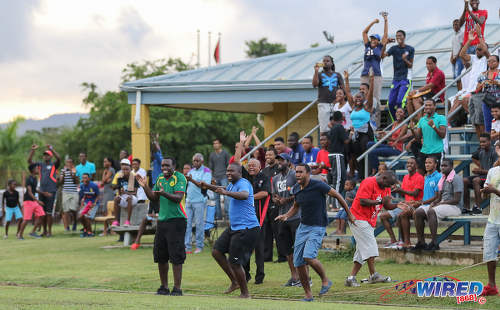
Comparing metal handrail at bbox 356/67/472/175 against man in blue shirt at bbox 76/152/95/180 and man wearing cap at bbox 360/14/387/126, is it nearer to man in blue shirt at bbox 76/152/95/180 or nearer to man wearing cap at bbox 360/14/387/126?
man wearing cap at bbox 360/14/387/126

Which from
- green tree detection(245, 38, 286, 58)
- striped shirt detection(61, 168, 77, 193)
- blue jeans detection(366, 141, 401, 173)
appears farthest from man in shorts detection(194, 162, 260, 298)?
green tree detection(245, 38, 286, 58)

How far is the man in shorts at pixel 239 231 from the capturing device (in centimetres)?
1116

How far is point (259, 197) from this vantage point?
42.3 ft

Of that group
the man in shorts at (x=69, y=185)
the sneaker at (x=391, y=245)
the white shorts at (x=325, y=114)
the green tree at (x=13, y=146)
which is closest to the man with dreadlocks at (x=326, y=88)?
the white shorts at (x=325, y=114)

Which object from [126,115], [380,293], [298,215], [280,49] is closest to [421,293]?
[380,293]

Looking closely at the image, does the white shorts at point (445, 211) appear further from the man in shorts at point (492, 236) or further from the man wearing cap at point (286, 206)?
the man in shorts at point (492, 236)

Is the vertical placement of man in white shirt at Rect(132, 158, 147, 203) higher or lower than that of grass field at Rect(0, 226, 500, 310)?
higher

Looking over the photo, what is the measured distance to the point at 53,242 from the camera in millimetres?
20438

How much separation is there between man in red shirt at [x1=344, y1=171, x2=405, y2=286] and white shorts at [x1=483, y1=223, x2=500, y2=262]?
171 centimetres

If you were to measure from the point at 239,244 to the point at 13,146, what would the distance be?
43.9m

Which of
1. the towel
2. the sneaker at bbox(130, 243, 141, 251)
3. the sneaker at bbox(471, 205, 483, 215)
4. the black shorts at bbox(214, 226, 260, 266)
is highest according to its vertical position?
the towel

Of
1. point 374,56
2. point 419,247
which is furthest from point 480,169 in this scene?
point 374,56

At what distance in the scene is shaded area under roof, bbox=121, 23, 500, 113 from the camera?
2200cm

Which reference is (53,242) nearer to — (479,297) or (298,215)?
(298,215)
